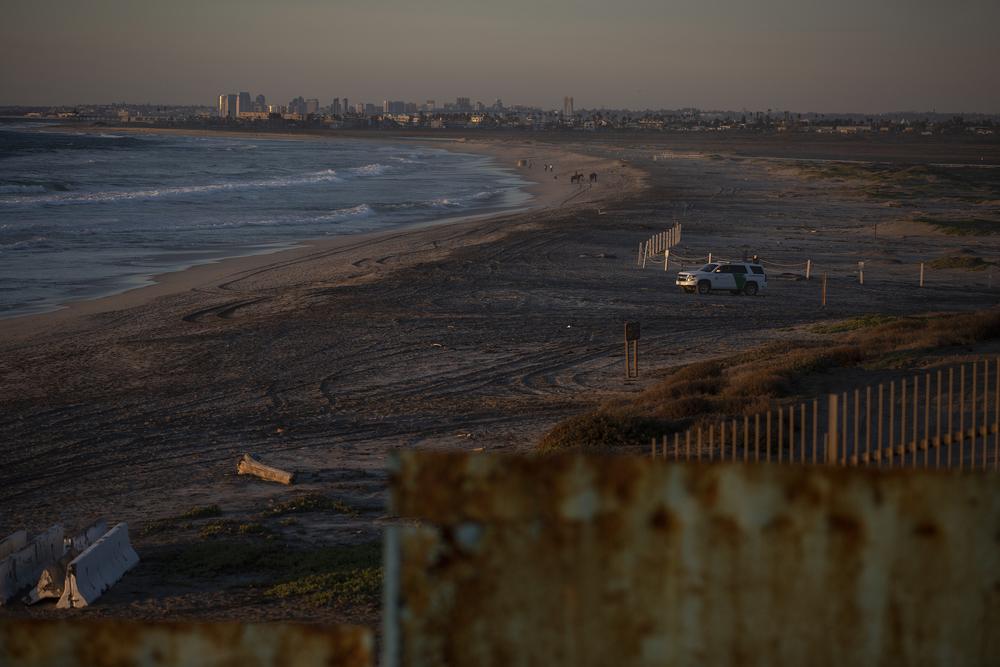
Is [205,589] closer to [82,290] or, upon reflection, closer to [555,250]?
[82,290]

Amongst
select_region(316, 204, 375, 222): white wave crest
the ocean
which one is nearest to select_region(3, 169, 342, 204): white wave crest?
the ocean

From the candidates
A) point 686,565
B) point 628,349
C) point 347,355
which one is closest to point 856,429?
point 686,565

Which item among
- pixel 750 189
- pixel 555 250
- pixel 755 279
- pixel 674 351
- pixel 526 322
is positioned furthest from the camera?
pixel 750 189

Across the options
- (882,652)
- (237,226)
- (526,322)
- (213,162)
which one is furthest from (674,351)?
(213,162)

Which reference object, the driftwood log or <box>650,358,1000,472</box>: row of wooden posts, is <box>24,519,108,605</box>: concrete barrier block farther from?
<box>650,358,1000,472</box>: row of wooden posts

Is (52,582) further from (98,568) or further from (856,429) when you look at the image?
(856,429)
